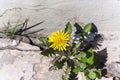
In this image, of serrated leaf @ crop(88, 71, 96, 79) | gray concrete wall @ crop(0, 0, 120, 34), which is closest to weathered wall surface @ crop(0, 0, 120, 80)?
gray concrete wall @ crop(0, 0, 120, 34)

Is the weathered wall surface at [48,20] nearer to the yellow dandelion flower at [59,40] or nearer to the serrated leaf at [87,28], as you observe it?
the serrated leaf at [87,28]

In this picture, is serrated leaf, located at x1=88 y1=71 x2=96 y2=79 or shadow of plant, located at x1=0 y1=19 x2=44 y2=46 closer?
serrated leaf, located at x1=88 y1=71 x2=96 y2=79

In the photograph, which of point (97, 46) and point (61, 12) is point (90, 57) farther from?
point (61, 12)

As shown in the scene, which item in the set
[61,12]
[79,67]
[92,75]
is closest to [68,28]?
[61,12]

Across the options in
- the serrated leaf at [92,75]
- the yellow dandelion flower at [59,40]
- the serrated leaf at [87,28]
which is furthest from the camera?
the serrated leaf at [87,28]

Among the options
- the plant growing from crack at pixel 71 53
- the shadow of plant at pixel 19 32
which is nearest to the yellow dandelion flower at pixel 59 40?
the plant growing from crack at pixel 71 53

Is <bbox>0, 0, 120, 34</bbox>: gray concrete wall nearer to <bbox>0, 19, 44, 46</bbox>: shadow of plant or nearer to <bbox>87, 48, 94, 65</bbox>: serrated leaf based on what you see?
<bbox>0, 19, 44, 46</bbox>: shadow of plant
